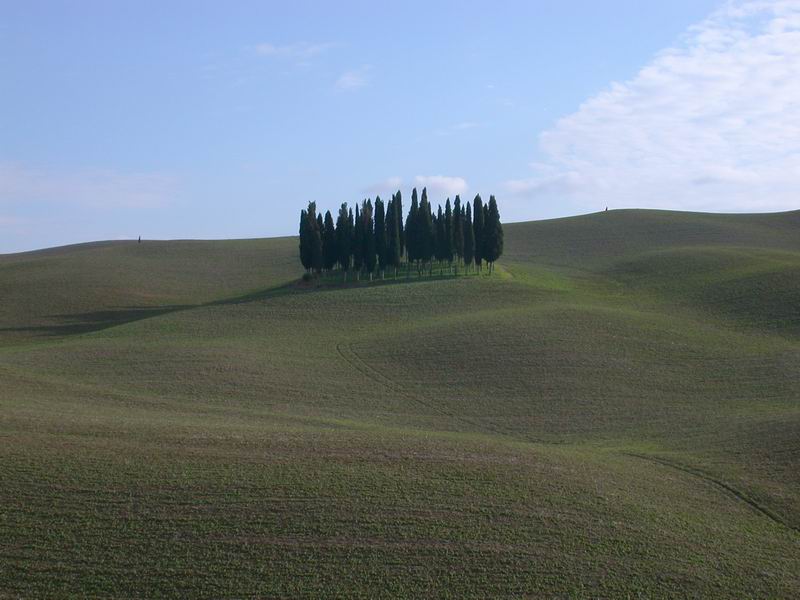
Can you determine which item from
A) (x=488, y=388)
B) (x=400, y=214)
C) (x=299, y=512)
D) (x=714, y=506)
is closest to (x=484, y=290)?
(x=400, y=214)

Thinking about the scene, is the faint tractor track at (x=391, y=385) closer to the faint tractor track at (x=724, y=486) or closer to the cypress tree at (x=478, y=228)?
the faint tractor track at (x=724, y=486)

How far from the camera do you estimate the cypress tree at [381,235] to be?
80625 mm

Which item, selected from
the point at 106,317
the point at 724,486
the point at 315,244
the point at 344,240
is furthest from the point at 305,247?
the point at 724,486

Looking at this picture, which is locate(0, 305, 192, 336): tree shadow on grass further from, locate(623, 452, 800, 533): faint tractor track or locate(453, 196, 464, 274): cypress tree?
locate(623, 452, 800, 533): faint tractor track

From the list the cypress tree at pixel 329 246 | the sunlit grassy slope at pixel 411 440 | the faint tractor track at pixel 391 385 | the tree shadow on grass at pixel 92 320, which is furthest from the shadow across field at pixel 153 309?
the faint tractor track at pixel 391 385

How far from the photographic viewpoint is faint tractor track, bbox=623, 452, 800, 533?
78.4ft

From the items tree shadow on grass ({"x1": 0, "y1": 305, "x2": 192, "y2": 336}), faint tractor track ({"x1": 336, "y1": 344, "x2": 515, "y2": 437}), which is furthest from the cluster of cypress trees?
faint tractor track ({"x1": 336, "y1": 344, "x2": 515, "y2": 437})

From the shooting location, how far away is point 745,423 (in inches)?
1372

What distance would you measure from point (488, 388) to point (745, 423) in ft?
41.8

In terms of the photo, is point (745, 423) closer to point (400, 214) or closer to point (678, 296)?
point (678, 296)

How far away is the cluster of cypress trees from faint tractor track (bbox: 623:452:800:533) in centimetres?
4910

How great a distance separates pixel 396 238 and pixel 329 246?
22.9ft

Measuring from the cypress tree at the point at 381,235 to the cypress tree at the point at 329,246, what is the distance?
4.47 meters

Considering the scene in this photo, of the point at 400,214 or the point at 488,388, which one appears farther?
the point at 400,214
